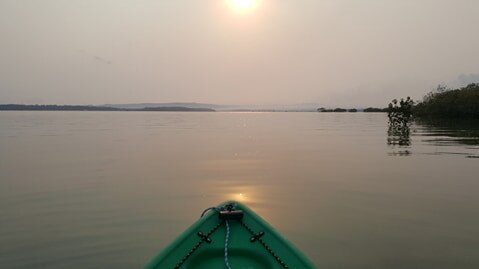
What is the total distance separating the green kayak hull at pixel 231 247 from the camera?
20.5 feet

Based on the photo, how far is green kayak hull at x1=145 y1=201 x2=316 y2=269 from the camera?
20.5 feet

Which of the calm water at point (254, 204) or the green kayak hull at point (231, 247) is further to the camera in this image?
the calm water at point (254, 204)

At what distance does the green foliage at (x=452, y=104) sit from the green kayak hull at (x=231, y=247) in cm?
8034

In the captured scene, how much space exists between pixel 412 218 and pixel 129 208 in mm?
7620

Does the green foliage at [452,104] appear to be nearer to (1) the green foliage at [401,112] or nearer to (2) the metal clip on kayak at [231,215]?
(1) the green foliage at [401,112]

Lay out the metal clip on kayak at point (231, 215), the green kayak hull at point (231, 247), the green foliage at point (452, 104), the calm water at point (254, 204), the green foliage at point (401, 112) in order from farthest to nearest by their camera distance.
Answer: the green foliage at point (452, 104), the green foliage at point (401, 112), the calm water at point (254, 204), the metal clip on kayak at point (231, 215), the green kayak hull at point (231, 247)

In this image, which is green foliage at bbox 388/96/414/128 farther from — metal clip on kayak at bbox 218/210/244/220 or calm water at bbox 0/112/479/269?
metal clip on kayak at bbox 218/210/244/220

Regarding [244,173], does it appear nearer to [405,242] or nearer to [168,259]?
[405,242]

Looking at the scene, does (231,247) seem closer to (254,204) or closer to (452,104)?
(254,204)

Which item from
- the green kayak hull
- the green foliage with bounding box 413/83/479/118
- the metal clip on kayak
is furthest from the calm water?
the green foliage with bounding box 413/83/479/118

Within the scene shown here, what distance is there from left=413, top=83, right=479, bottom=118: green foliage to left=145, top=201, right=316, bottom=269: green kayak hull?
8034 cm

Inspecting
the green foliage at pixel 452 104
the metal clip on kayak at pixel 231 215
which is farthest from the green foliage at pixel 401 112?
the metal clip on kayak at pixel 231 215

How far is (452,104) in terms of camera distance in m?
83.6

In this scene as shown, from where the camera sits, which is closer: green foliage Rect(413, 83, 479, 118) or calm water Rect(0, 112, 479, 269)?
calm water Rect(0, 112, 479, 269)
